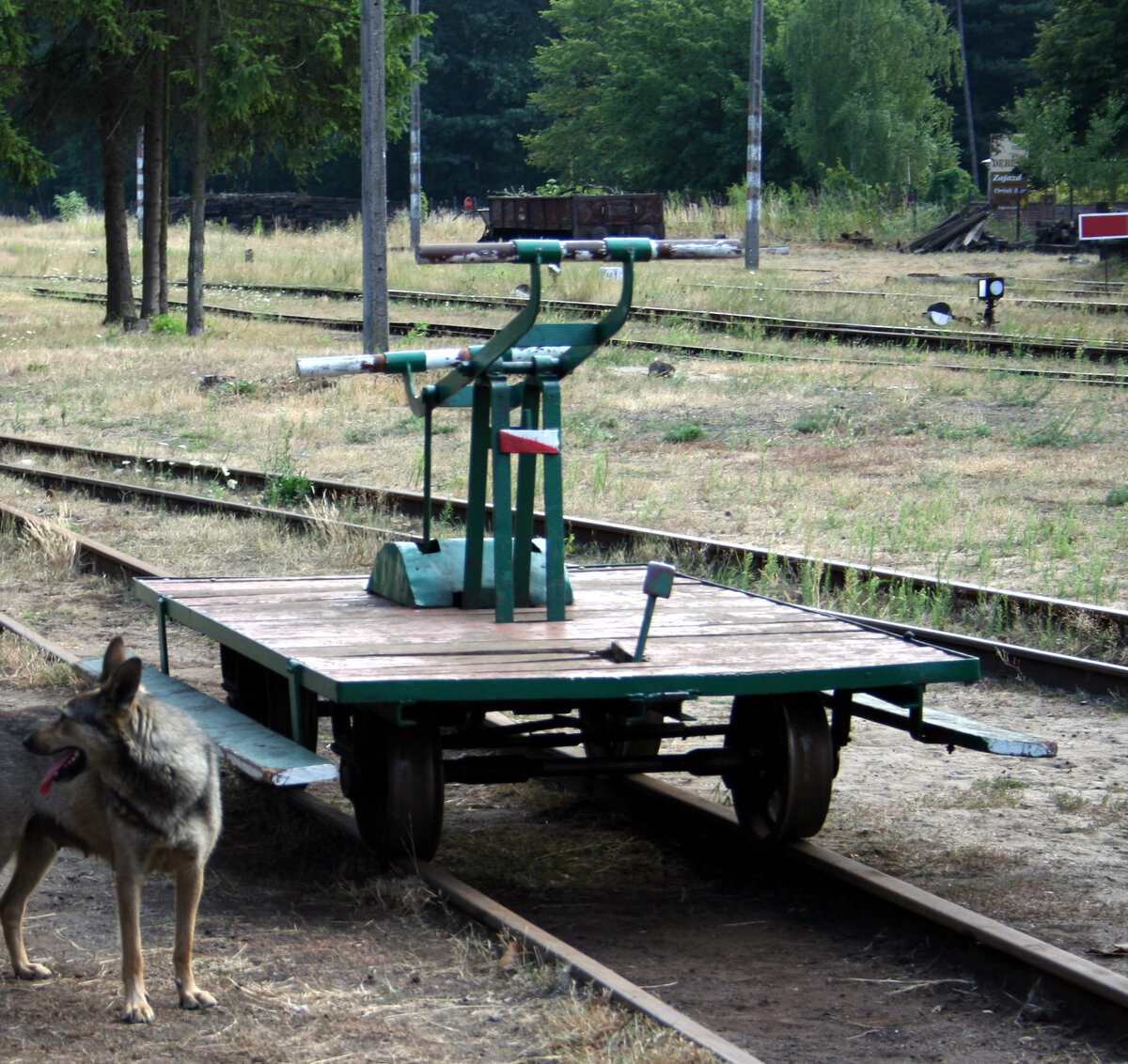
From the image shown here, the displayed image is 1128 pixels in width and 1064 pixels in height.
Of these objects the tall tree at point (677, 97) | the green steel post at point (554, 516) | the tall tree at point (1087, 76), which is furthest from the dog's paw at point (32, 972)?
the tall tree at point (677, 97)

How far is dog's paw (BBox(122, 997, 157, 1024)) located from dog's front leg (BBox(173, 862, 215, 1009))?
0.11 metres

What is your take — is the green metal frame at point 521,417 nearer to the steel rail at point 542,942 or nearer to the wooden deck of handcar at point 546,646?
the wooden deck of handcar at point 546,646

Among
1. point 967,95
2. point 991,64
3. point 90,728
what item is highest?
point 991,64

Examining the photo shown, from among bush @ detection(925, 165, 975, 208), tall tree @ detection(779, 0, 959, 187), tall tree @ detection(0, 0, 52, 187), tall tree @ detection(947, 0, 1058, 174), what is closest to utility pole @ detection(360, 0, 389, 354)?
tall tree @ detection(0, 0, 52, 187)

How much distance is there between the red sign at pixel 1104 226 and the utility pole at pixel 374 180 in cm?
1056

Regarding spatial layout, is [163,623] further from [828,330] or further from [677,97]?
[677,97]

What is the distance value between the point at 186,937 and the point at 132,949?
0.14 m

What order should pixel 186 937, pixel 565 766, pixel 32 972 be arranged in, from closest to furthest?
pixel 186 937 < pixel 32 972 < pixel 565 766

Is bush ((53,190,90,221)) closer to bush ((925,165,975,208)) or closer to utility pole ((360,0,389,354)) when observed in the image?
bush ((925,165,975,208))

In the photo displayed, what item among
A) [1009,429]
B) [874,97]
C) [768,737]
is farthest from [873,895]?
[874,97]

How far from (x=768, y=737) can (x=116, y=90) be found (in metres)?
21.5

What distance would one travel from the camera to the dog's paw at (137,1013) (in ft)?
12.5

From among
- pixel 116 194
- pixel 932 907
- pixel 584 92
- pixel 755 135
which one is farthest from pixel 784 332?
pixel 584 92

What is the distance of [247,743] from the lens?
4.83 metres
